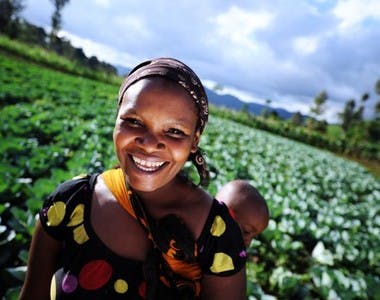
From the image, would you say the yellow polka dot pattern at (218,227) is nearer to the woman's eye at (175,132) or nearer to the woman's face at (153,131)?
the woman's face at (153,131)

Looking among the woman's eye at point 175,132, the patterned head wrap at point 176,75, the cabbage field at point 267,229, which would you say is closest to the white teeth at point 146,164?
the woman's eye at point 175,132

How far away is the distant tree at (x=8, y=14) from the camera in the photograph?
141ft

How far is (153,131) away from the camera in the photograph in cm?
116

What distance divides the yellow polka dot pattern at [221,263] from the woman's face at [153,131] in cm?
34

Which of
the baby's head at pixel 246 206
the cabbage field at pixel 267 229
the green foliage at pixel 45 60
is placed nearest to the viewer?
the baby's head at pixel 246 206

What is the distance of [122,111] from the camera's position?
1208mm

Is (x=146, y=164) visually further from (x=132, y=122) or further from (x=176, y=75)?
(x=176, y=75)

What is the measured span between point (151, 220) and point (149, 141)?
322mm

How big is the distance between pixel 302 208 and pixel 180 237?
4.18m

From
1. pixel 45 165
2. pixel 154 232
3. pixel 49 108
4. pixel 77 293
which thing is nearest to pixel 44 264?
pixel 77 293

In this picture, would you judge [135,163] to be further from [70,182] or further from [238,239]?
[238,239]

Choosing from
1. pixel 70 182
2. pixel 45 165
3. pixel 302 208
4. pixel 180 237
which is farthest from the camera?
pixel 302 208

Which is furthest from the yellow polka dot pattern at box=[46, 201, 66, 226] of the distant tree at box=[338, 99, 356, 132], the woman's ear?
the distant tree at box=[338, 99, 356, 132]

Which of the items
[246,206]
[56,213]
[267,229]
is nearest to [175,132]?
[56,213]
